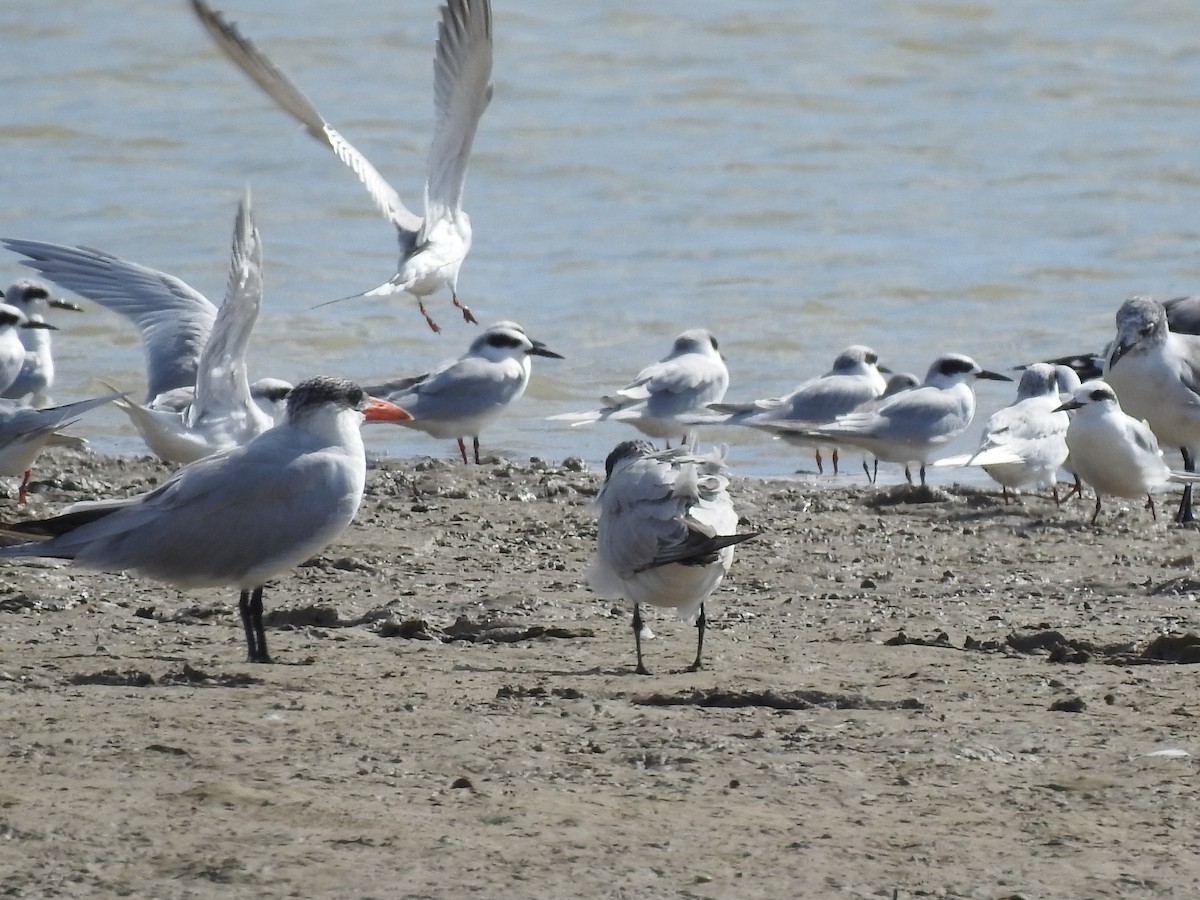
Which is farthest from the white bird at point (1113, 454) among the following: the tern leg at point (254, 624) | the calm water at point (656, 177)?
the tern leg at point (254, 624)

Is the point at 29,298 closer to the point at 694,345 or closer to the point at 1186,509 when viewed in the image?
the point at 694,345

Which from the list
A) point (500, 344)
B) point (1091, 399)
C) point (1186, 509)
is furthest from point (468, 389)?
point (1186, 509)

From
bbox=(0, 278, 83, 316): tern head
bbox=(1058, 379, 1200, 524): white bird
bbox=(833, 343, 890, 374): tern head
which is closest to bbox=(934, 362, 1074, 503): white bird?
bbox=(1058, 379, 1200, 524): white bird

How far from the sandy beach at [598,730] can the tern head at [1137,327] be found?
229 centimetres

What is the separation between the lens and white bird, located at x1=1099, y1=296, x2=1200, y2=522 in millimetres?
10281

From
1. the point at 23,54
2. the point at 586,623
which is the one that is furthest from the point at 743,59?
the point at 586,623

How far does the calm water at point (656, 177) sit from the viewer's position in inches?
579

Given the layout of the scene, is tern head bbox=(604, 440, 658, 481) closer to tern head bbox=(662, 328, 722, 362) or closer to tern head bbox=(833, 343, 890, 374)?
tern head bbox=(833, 343, 890, 374)

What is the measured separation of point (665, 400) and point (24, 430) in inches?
149

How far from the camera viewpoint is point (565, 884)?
153 inches

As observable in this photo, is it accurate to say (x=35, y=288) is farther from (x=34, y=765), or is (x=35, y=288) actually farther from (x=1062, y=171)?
(x=1062, y=171)

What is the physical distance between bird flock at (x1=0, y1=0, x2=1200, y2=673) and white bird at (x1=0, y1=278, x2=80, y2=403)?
0.02m

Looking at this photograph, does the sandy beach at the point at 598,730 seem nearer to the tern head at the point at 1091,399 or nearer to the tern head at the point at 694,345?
the tern head at the point at 1091,399

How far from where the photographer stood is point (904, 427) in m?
10.4
